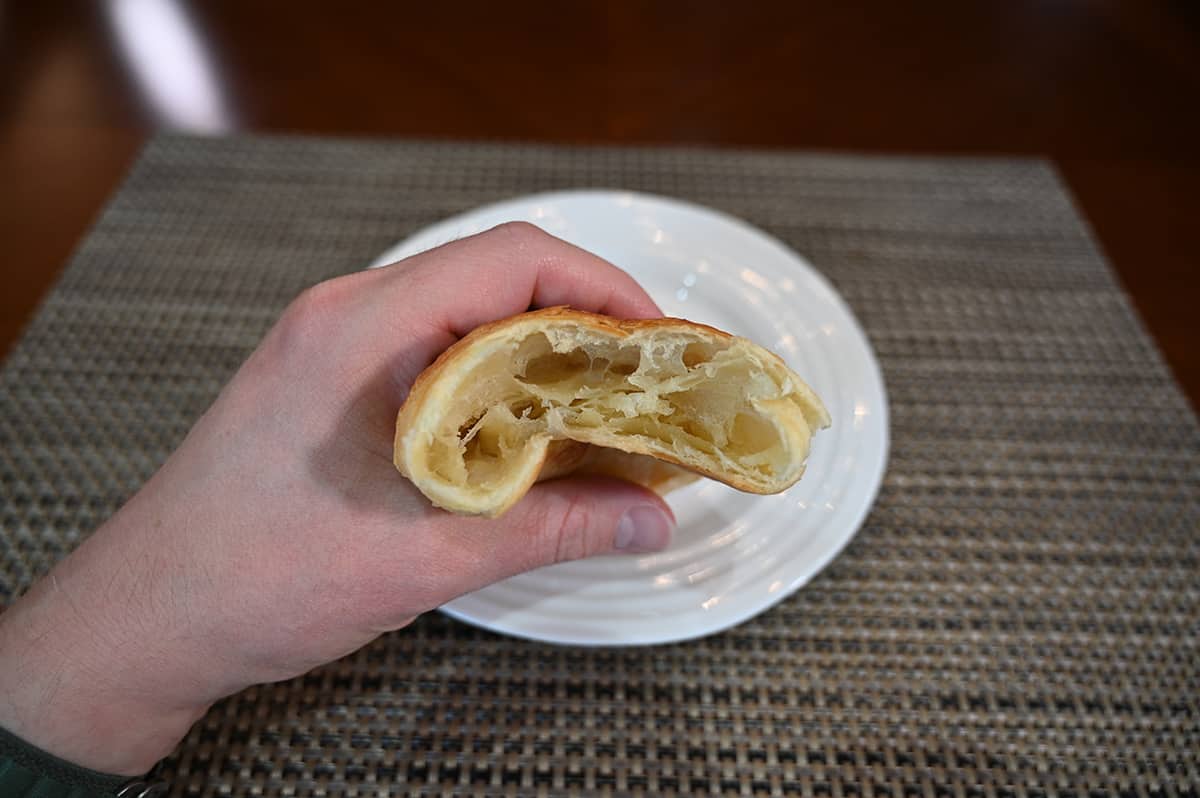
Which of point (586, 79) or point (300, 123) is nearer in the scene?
point (300, 123)

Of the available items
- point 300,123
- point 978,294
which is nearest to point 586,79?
point 300,123

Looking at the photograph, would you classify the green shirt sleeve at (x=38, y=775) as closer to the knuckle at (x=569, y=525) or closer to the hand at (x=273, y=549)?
the hand at (x=273, y=549)

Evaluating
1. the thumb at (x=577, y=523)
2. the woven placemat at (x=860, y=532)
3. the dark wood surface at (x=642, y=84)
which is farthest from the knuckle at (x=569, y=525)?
the dark wood surface at (x=642, y=84)

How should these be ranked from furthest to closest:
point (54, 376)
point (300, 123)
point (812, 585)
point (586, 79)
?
point (586, 79)
point (300, 123)
point (54, 376)
point (812, 585)

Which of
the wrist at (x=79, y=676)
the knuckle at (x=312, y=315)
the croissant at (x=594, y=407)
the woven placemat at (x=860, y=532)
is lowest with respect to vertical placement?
the woven placemat at (x=860, y=532)

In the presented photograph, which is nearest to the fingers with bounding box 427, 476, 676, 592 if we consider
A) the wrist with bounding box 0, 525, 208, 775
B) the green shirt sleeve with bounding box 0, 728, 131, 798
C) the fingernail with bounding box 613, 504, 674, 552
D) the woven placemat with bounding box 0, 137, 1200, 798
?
the fingernail with bounding box 613, 504, 674, 552

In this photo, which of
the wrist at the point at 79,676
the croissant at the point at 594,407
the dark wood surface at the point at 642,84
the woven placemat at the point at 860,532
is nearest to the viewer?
the croissant at the point at 594,407

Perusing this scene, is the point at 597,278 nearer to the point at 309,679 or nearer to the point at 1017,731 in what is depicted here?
the point at 309,679

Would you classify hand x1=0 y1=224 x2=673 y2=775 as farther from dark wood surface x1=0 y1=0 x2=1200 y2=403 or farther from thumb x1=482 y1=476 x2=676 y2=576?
dark wood surface x1=0 y1=0 x2=1200 y2=403
